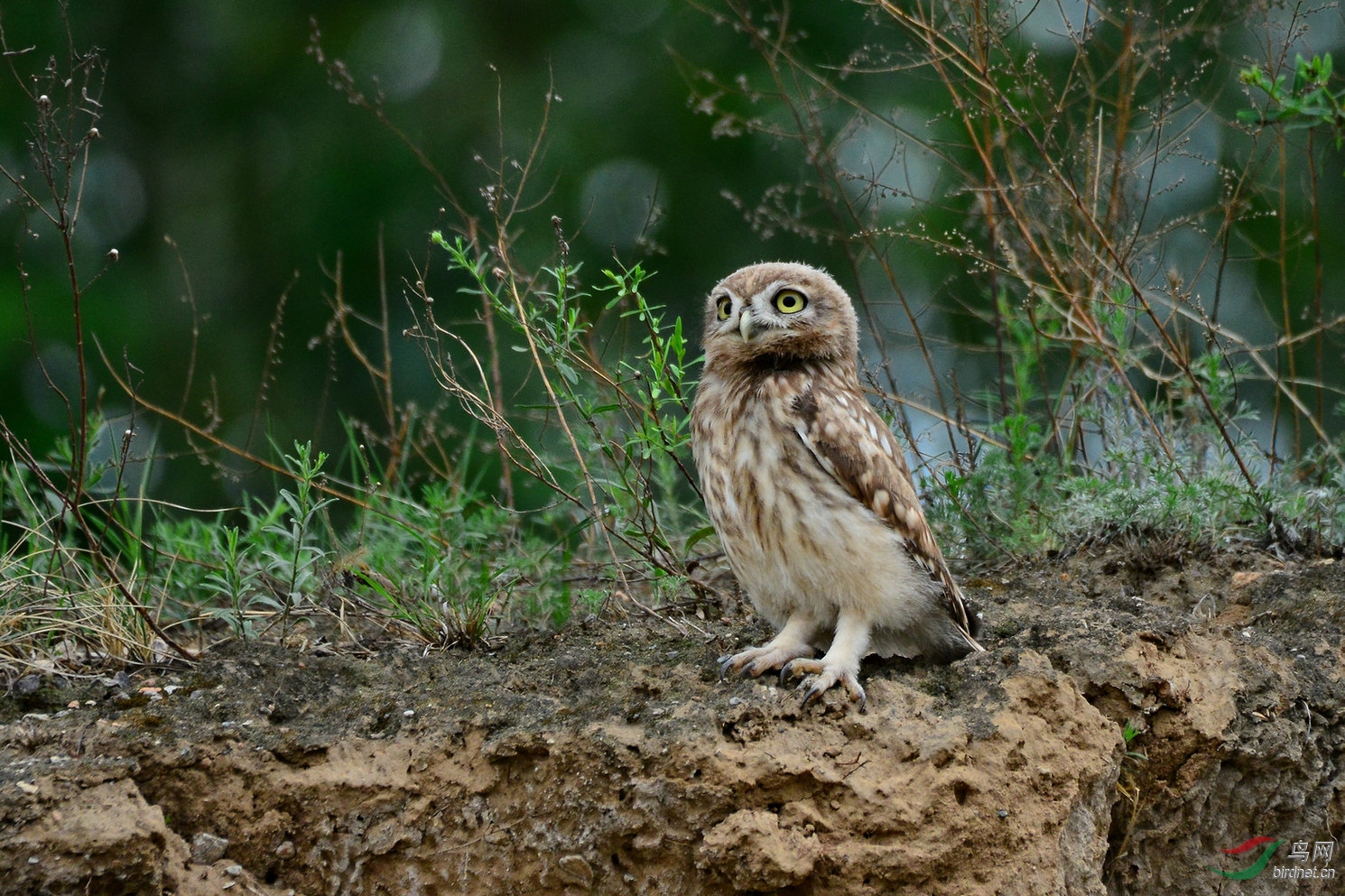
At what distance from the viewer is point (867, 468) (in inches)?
115

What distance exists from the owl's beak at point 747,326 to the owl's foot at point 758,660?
75cm

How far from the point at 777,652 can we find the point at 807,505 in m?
0.35

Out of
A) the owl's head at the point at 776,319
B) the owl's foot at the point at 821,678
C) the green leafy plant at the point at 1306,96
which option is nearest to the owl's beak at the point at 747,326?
the owl's head at the point at 776,319

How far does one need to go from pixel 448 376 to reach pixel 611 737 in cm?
122

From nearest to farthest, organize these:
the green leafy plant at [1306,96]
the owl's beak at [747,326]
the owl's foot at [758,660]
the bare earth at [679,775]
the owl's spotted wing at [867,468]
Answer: the bare earth at [679,775], the owl's foot at [758,660], the owl's spotted wing at [867,468], the owl's beak at [747,326], the green leafy plant at [1306,96]

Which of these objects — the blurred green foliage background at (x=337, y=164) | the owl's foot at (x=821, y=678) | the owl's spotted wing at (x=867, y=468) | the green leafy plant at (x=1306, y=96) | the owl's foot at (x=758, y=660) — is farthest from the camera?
the blurred green foliage background at (x=337, y=164)

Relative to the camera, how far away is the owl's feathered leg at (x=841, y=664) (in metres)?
2.64

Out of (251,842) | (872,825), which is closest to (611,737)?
(872,825)

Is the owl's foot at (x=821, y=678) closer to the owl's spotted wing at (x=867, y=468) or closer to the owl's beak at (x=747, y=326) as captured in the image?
the owl's spotted wing at (x=867, y=468)

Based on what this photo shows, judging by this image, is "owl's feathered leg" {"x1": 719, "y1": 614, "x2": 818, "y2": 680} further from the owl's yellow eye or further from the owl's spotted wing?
the owl's yellow eye

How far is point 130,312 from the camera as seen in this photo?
8.74m

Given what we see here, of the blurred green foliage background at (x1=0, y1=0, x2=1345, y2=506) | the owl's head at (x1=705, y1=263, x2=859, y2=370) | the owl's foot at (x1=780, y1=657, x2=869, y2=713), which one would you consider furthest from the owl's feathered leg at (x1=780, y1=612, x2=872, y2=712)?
the blurred green foliage background at (x1=0, y1=0, x2=1345, y2=506)

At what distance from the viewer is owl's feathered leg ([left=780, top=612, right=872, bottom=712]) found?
2.64m

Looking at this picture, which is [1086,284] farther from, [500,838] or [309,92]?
[309,92]
